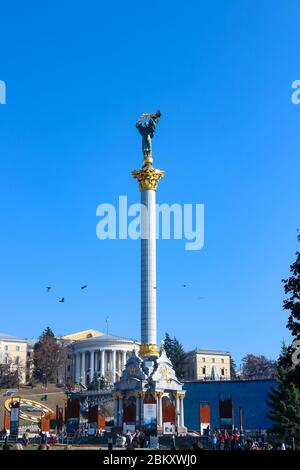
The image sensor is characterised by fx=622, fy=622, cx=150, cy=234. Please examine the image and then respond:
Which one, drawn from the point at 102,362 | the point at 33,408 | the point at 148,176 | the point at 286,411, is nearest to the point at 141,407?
the point at 286,411

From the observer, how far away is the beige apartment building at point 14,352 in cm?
11919

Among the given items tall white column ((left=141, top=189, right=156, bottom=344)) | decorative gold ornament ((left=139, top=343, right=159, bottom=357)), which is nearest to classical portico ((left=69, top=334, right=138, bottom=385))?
decorative gold ornament ((left=139, top=343, right=159, bottom=357))

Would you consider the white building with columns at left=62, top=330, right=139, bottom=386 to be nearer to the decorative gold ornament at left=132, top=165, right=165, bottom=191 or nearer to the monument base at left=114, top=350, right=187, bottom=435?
the monument base at left=114, top=350, right=187, bottom=435

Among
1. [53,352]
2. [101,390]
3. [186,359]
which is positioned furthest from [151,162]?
[186,359]

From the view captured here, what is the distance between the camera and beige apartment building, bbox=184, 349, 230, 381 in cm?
12138

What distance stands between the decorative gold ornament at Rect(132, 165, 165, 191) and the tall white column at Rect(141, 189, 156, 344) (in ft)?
1.80

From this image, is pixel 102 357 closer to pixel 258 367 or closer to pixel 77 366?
pixel 77 366

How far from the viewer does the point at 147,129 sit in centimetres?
6800

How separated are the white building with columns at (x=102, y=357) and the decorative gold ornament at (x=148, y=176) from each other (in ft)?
175

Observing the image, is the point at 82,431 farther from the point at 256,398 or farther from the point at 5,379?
the point at 5,379

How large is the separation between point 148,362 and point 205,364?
64.6 meters

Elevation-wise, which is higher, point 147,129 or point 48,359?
point 147,129
